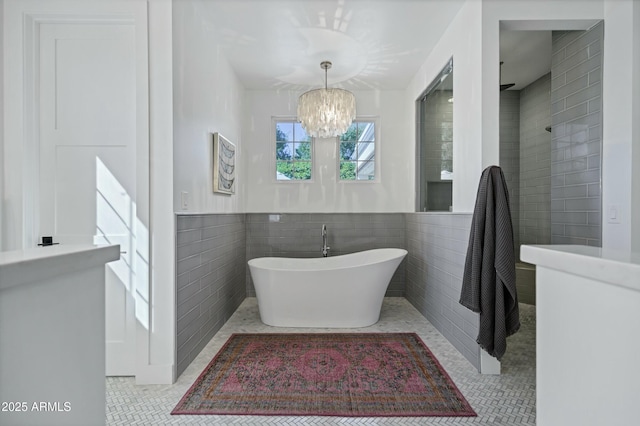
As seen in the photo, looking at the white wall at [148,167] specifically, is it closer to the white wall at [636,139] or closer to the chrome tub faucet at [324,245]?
the chrome tub faucet at [324,245]

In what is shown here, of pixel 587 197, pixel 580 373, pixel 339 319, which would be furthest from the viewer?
pixel 339 319

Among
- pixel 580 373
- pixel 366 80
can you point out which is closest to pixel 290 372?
pixel 580 373

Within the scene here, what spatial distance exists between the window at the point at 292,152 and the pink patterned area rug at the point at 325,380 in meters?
2.12

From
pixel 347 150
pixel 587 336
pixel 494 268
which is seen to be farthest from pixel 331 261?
pixel 587 336

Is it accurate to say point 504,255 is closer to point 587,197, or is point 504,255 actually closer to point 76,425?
point 587,197

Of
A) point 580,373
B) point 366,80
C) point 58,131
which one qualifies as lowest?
point 580,373

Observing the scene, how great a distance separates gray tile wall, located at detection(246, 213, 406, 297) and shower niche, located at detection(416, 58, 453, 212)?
1.88 ft

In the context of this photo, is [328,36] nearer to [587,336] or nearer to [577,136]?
[577,136]

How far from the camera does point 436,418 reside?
1.78 m

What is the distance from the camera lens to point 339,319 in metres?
3.16

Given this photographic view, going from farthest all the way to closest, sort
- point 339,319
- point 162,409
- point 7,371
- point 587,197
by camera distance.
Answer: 1. point 339,319
2. point 587,197
3. point 162,409
4. point 7,371

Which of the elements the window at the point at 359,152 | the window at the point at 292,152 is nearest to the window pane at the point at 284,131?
the window at the point at 292,152

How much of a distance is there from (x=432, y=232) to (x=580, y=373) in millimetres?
2517

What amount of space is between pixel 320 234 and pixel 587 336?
352 cm
